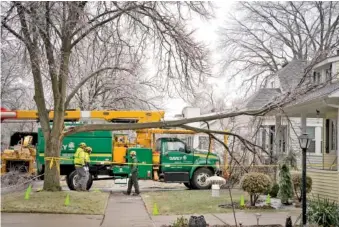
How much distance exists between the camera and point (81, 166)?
736 inches

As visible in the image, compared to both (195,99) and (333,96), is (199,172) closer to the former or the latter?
(195,99)

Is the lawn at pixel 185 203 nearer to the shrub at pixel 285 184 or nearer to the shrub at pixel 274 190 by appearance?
the shrub at pixel 274 190

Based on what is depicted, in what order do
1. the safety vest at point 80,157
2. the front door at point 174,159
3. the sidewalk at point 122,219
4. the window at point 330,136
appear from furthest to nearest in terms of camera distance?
the front door at point 174,159
the window at point 330,136
the safety vest at point 80,157
the sidewalk at point 122,219

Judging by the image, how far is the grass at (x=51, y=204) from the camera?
45.2 ft

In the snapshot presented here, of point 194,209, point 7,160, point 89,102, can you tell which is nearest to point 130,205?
point 194,209

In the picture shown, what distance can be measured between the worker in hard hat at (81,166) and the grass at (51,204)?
2.44m

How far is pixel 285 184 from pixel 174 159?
7.99 metres

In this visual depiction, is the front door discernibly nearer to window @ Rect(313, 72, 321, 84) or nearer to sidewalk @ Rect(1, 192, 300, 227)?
window @ Rect(313, 72, 321, 84)

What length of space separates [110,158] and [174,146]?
297cm

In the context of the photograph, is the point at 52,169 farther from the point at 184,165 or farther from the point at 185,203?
the point at 184,165

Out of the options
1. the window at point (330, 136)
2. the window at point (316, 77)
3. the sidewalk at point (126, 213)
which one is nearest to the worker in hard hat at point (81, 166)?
the sidewalk at point (126, 213)

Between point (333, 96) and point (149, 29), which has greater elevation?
point (149, 29)

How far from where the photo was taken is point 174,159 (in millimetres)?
22688

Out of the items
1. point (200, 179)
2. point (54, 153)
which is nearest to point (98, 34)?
point (54, 153)
